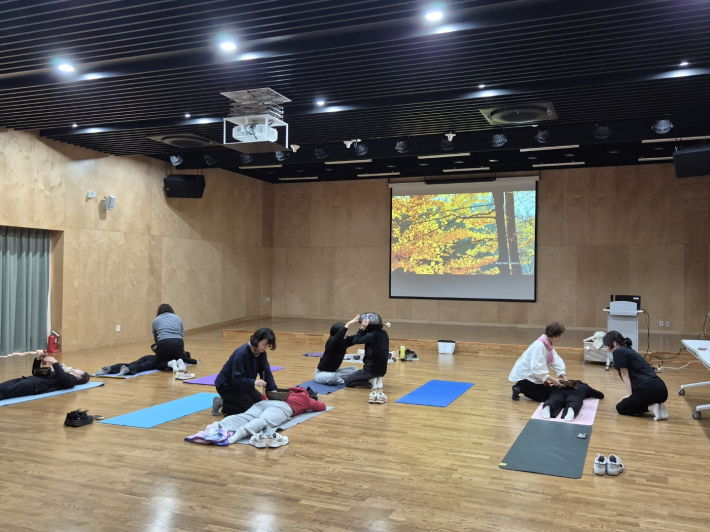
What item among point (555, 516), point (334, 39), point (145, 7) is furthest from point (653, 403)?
point (145, 7)

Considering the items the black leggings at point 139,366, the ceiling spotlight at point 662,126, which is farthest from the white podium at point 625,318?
the black leggings at point 139,366

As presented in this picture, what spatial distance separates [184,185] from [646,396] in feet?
31.1

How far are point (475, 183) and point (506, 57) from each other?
28.2 feet

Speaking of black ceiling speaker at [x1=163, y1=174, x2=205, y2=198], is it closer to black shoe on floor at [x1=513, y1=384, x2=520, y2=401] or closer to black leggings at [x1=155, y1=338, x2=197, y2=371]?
black leggings at [x1=155, y1=338, x2=197, y2=371]

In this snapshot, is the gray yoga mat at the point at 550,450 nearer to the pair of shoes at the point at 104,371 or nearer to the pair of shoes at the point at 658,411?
the pair of shoes at the point at 658,411

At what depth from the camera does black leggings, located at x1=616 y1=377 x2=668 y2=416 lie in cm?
583

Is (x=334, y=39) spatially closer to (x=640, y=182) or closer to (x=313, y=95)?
(x=313, y=95)

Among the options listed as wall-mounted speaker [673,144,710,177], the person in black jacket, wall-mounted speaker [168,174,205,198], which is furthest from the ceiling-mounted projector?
wall-mounted speaker [168,174,205,198]

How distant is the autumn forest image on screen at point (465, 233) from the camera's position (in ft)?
46.7

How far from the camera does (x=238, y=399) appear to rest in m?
5.54

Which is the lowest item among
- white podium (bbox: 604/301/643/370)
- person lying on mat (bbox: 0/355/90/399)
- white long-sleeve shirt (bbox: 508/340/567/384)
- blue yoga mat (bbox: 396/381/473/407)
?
blue yoga mat (bbox: 396/381/473/407)

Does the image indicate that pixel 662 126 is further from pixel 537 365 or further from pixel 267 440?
pixel 267 440

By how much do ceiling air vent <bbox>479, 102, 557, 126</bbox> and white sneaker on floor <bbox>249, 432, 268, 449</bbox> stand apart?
4.96 meters

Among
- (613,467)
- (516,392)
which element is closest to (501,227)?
(516,392)
